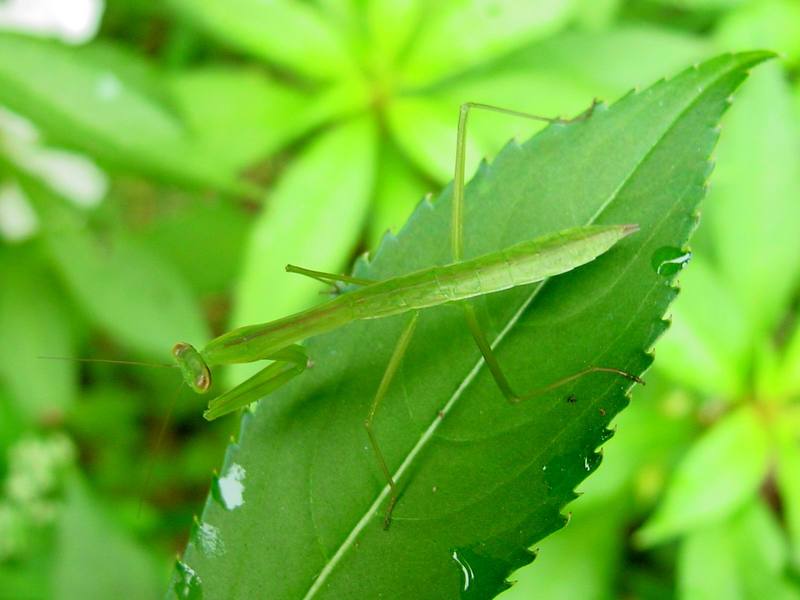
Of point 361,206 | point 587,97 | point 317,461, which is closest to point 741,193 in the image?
point 587,97

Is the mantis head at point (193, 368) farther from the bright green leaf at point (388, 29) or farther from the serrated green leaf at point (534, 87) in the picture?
the bright green leaf at point (388, 29)

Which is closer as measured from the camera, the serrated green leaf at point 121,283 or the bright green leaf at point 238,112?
the bright green leaf at point 238,112

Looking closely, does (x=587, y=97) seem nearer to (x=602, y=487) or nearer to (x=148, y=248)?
(x=602, y=487)

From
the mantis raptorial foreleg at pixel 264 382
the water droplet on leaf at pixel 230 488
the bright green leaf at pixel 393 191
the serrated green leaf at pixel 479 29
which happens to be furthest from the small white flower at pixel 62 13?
the water droplet on leaf at pixel 230 488

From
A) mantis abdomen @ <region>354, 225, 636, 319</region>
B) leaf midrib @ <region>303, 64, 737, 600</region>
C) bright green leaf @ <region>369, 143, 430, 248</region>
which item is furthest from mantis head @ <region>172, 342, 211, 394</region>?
bright green leaf @ <region>369, 143, 430, 248</region>

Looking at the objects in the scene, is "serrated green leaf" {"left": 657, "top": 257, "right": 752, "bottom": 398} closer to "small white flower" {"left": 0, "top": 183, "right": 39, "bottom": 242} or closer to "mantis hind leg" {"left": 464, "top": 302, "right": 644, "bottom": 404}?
"mantis hind leg" {"left": 464, "top": 302, "right": 644, "bottom": 404}

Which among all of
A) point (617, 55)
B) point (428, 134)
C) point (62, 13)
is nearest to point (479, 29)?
point (428, 134)
